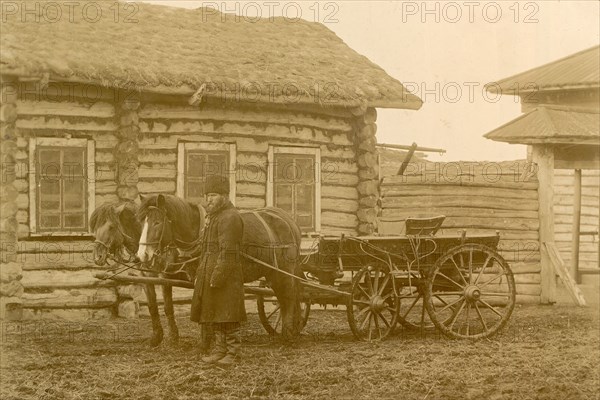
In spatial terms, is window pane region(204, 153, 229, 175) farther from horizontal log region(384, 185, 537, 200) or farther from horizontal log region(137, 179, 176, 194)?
horizontal log region(384, 185, 537, 200)

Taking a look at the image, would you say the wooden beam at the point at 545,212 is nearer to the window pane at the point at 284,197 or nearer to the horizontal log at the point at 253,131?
the horizontal log at the point at 253,131

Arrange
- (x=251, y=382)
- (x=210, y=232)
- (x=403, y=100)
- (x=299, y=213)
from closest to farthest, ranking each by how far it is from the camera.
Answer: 1. (x=251, y=382)
2. (x=210, y=232)
3. (x=299, y=213)
4. (x=403, y=100)

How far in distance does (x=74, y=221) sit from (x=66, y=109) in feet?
4.73

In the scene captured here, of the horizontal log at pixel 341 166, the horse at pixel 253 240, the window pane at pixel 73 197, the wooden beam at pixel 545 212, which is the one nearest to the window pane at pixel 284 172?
the horizontal log at pixel 341 166

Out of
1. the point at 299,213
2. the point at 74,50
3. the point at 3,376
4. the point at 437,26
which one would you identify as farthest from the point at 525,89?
the point at 3,376

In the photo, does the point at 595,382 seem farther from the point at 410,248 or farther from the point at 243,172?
the point at 243,172

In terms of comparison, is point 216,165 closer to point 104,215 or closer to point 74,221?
point 74,221

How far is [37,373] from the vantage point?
7477 mm

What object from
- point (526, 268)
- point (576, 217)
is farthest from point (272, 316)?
point (576, 217)

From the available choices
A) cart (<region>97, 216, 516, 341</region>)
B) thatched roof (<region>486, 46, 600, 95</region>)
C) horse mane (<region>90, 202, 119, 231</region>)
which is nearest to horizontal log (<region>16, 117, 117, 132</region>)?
horse mane (<region>90, 202, 119, 231</region>)

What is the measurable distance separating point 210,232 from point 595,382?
149 inches

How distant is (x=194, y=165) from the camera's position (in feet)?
34.9

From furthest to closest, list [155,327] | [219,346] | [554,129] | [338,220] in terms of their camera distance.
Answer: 1. [554,129]
2. [338,220]
3. [155,327]
4. [219,346]

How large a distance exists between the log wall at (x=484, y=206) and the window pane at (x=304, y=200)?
2976 millimetres
